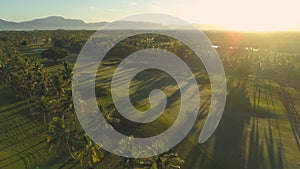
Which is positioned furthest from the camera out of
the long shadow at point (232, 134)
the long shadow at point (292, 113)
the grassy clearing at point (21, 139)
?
the long shadow at point (292, 113)

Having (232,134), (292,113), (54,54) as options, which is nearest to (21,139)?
(232,134)

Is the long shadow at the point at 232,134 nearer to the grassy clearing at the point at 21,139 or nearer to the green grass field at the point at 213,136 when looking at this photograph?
the green grass field at the point at 213,136

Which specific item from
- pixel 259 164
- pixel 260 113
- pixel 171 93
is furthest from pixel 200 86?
pixel 259 164

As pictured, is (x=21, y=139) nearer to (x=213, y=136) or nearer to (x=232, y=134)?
(x=213, y=136)

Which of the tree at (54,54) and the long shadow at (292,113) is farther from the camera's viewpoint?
the tree at (54,54)

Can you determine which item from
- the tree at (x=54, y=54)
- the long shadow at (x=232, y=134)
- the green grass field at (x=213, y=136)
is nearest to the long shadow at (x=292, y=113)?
the green grass field at (x=213, y=136)

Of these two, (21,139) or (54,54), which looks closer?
(21,139)

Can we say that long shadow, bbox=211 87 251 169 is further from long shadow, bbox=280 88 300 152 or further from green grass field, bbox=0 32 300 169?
long shadow, bbox=280 88 300 152

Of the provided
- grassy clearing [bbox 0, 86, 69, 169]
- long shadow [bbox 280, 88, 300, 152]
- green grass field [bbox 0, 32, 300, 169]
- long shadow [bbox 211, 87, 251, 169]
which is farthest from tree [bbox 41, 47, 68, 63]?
long shadow [bbox 280, 88, 300, 152]

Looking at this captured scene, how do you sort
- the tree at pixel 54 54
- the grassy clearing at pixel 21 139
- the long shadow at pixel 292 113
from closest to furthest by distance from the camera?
Answer: the grassy clearing at pixel 21 139 < the long shadow at pixel 292 113 < the tree at pixel 54 54

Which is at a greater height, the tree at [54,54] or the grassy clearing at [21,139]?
the tree at [54,54]

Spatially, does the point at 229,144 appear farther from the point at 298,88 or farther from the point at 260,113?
the point at 298,88
